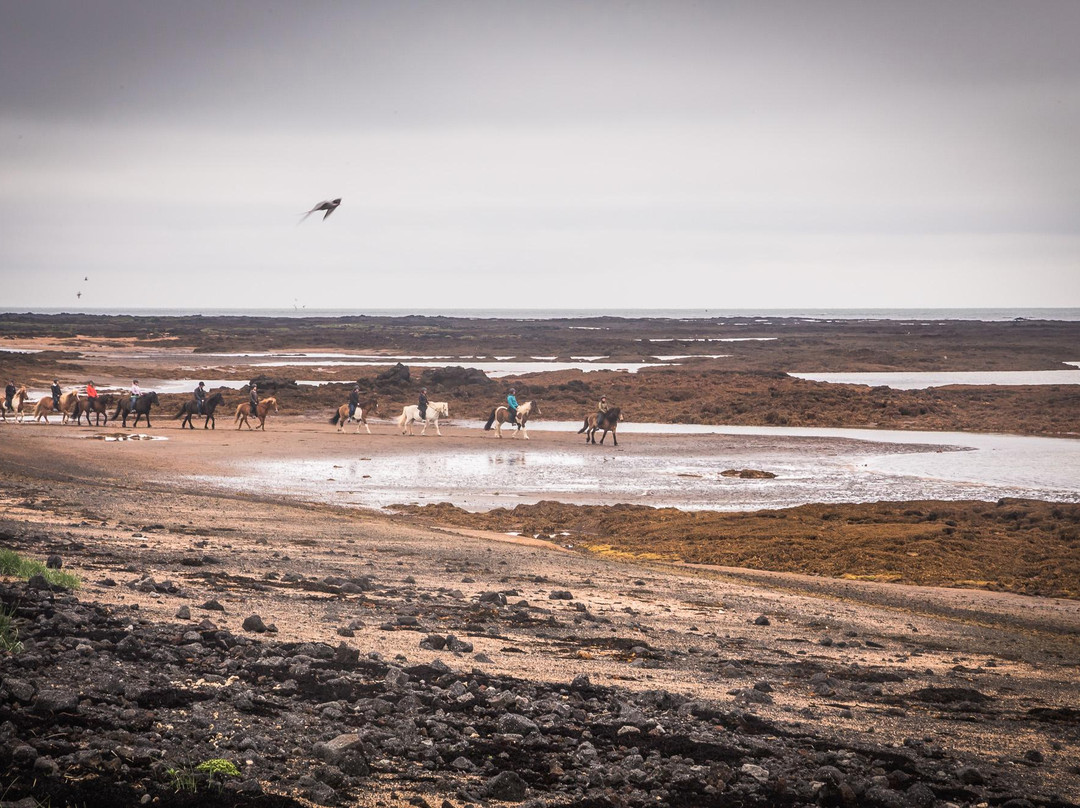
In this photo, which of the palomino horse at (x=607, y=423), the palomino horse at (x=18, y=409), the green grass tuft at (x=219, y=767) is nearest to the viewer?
the green grass tuft at (x=219, y=767)

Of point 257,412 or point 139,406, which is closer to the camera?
point 139,406

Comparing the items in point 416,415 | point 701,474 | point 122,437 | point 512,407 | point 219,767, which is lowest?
point 701,474

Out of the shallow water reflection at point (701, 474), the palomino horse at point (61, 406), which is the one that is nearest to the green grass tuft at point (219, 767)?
the shallow water reflection at point (701, 474)

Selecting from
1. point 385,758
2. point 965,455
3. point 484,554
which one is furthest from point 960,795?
point 965,455

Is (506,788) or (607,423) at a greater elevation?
(506,788)

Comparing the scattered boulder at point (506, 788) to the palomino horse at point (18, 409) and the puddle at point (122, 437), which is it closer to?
the puddle at point (122, 437)

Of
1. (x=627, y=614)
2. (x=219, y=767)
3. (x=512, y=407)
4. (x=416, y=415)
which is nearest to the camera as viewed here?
(x=219, y=767)

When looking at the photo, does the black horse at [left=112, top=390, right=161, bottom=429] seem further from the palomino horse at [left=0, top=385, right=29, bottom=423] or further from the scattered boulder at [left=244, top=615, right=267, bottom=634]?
the scattered boulder at [left=244, top=615, right=267, bottom=634]

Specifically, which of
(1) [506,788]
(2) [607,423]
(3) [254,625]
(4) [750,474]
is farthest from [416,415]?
(1) [506,788]

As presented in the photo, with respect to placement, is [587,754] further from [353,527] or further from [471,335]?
[471,335]

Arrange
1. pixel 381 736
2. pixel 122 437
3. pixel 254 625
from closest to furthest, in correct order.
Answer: pixel 381 736, pixel 254 625, pixel 122 437

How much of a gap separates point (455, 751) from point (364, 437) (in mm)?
29809

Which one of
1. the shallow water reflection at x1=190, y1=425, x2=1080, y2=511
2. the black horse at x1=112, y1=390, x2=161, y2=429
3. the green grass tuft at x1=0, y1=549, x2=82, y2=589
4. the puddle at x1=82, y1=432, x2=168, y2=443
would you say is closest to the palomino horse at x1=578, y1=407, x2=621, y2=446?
the shallow water reflection at x1=190, y1=425, x2=1080, y2=511

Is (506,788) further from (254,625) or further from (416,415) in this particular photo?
(416,415)
